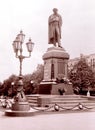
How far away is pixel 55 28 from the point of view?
3192 cm

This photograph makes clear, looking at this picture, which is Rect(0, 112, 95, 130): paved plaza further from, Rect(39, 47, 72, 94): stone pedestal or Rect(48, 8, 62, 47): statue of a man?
Rect(48, 8, 62, 47): statue of a man

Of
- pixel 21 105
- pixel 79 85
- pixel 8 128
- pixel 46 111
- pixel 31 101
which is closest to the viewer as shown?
pixel 8 128

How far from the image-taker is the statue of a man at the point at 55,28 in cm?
3188

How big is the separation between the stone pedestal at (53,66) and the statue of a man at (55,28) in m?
1.14

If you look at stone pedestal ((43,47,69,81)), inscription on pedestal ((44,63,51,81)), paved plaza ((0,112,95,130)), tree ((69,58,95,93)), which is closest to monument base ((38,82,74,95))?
inscription on pedestal ((44,63,51,81))

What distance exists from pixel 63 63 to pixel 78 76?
33662mm

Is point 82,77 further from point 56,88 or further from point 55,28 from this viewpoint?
point 56,88

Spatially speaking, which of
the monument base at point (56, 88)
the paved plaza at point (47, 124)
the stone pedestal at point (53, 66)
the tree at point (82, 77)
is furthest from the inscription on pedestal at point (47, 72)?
the tree at point (82, 77)

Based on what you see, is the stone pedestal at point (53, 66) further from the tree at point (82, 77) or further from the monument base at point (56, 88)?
the tree at point (82, 77)

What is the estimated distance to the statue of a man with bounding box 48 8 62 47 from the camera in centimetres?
3188

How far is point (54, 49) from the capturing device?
31.1 metres

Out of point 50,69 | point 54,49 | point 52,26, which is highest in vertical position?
point 52,26

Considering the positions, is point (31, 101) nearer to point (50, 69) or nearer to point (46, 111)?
point (50, 69)

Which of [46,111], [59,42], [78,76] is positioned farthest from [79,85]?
[46,111]
